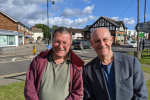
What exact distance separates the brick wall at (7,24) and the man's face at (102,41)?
95.4ft

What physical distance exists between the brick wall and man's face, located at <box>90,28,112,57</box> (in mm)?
29087

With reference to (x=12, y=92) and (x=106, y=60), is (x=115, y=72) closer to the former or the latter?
(x=106, y=60)

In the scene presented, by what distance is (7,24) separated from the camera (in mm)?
27000

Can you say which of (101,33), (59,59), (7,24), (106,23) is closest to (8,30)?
(7,24)

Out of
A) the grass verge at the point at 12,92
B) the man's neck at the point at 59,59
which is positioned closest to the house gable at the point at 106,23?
the grass verge at the point at 12,92

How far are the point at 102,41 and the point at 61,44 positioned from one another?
53 centimetres

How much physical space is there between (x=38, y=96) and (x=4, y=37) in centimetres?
2833

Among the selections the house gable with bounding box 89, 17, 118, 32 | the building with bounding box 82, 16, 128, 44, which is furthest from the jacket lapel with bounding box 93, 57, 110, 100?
the house gable with bounding box 89, 17, 118, 32

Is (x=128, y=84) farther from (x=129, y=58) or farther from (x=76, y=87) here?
(x=76, y=87)

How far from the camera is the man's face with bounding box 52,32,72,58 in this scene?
5.38 ft

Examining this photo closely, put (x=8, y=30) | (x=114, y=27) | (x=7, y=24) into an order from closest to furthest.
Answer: (x=8, y=30) < (x=7, y=24) < (x=114, y=27)

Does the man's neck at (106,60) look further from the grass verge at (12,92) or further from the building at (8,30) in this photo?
the building at (8,30)

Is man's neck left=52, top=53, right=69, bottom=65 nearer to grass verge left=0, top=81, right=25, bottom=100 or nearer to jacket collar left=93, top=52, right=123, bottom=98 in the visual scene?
jacket collar left=93, top=52, right=123, bottom=98

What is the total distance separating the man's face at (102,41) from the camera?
1553mm
